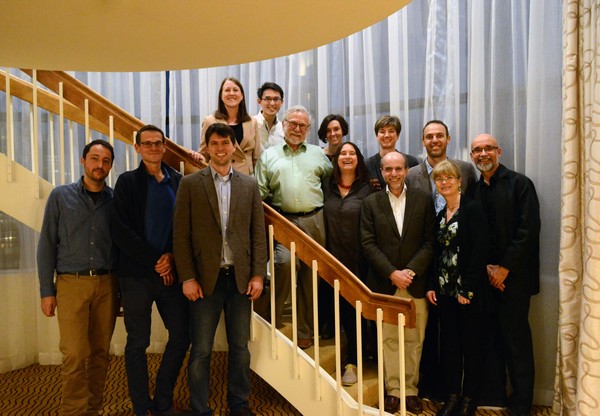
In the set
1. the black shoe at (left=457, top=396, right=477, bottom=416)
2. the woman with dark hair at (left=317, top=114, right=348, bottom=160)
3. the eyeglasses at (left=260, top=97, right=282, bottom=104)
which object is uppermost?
the eyeglasses at (left=260, top=97, right=282, bottom=104)

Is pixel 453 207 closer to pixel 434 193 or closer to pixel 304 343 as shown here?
pixel 434 193

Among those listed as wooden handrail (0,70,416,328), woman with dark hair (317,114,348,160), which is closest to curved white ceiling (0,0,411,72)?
wooden handrail (0,70,416,328)

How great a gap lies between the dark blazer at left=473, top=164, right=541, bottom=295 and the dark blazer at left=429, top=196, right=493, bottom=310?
13cm

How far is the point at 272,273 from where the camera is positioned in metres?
2.62

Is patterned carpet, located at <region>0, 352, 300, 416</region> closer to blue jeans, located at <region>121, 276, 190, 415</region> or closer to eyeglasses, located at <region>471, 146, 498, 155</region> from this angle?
blue jeans, located at <region>121, 276, 190, 415</region>

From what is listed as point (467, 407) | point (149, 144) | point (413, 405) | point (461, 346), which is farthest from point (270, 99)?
point (467, 407)

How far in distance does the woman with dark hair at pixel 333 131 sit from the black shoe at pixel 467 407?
152 centimetres

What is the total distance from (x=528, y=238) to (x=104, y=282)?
2.14 meters

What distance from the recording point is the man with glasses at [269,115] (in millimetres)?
3223

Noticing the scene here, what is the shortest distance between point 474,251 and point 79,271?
195 centimetres

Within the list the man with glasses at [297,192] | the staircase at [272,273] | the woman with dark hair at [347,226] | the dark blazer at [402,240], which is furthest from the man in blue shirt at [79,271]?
the dark blazer at [402,240]

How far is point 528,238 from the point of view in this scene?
106 inches

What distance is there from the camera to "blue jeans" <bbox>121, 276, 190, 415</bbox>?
256 centimetres

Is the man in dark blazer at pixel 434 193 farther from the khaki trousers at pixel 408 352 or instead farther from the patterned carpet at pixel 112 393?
the patterned carpet at pixel 112 393
